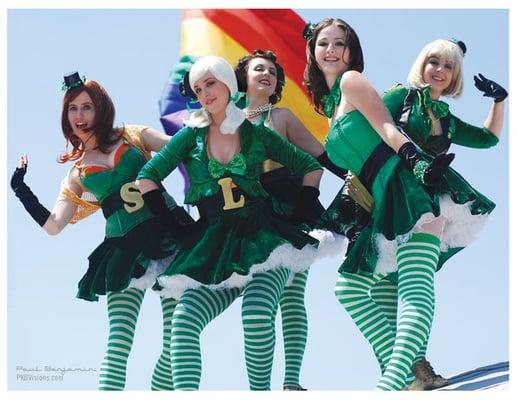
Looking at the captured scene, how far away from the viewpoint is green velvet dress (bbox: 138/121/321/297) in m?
6.05

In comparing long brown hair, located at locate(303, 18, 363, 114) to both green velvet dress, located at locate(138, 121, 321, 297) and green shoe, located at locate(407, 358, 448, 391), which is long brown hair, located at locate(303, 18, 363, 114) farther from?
green shoe, located at locate(407, 358, 448, 391)

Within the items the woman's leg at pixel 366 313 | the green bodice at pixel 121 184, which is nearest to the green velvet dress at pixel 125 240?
the green bodice at pixel 121 184

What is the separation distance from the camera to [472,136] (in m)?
6.49

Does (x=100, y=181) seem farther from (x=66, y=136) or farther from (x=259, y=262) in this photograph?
(x=259, y=262)

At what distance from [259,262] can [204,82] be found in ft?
3.46

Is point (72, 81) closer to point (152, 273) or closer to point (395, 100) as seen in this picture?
point (152, 273)

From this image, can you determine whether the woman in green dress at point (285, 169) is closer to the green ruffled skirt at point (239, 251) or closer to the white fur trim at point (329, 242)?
the white fur trim at point (329, 242)

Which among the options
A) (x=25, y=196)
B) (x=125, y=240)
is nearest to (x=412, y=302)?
(x=125, y=240)

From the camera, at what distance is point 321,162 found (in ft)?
21.8

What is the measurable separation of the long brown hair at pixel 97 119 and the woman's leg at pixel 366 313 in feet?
5.70

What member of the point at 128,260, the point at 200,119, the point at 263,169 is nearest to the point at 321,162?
the point at 263,169

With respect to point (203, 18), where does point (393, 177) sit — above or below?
below

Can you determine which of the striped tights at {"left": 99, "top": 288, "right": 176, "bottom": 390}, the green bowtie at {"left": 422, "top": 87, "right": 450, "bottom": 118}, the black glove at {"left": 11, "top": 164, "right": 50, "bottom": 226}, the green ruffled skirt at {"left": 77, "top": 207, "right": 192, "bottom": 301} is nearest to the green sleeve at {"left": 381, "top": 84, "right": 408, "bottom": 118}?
the green bowtie at {"left": 422, "top": 87, "right": 450, "bottom": 118}
